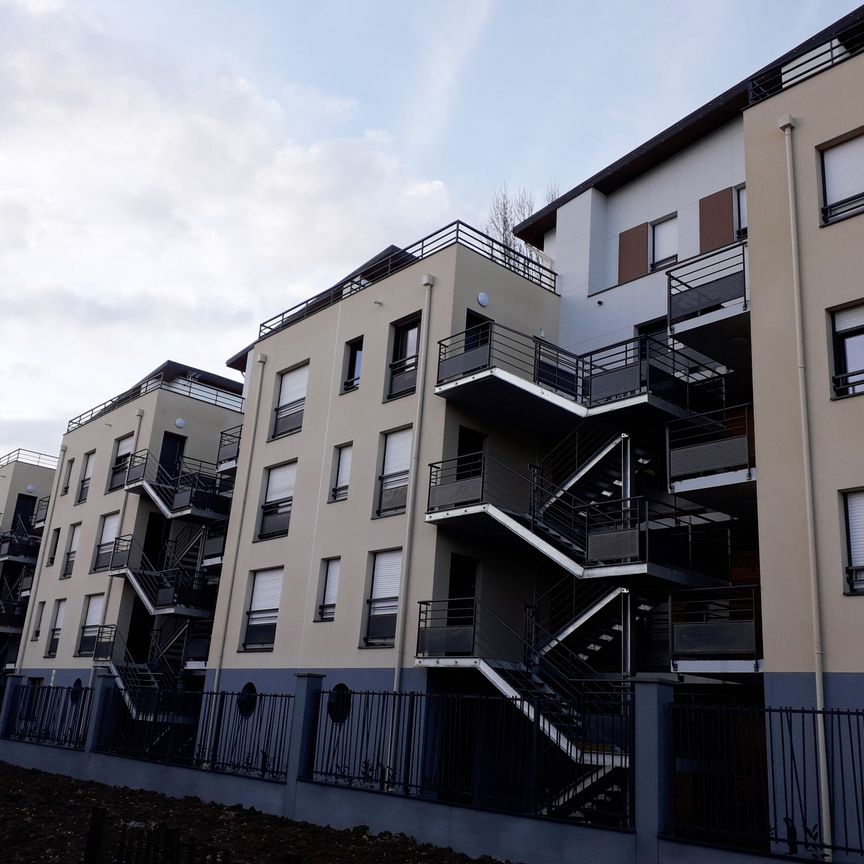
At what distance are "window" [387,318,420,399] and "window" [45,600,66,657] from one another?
17.4 m

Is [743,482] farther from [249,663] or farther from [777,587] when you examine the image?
[249,663]

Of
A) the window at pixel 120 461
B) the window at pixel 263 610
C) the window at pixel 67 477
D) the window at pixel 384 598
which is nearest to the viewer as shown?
the window at pixel 384 598

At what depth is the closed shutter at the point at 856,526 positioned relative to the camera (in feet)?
43.9

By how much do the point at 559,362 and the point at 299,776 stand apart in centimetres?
1030

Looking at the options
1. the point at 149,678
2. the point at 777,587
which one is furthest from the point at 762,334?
the point at 149,678

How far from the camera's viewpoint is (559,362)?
830 inches

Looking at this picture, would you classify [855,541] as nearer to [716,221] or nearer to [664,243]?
[716,221]

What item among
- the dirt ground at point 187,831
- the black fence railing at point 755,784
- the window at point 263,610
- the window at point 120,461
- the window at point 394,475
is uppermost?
the window at point 120,461

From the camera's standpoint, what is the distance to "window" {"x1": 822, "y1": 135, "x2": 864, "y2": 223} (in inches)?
597

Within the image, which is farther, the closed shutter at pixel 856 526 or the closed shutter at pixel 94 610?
the closed shutter at pixel 94 610

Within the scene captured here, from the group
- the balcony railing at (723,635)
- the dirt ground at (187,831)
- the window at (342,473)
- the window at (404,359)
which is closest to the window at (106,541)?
the window at (342,473)

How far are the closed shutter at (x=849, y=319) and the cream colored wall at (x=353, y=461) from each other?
8.54 metres

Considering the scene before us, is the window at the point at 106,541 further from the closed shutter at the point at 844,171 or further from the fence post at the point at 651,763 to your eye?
the closed shutter at the point at 844,171

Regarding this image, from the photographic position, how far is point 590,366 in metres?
20.3
